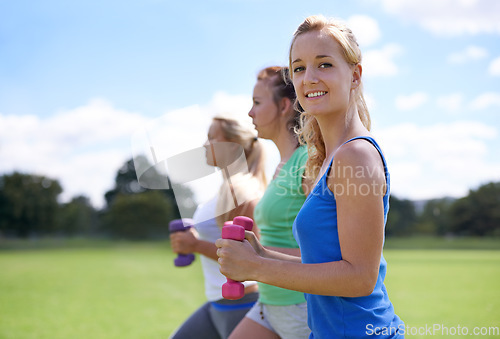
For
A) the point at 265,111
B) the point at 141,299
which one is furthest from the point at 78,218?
the point at 265,111

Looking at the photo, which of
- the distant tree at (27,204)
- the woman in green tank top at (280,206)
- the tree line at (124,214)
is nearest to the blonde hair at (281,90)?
the woman in green tank top at (280,206)

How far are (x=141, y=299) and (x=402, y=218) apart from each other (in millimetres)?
39801

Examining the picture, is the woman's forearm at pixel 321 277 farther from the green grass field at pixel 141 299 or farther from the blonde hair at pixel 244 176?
the green grass field at pixel 141 299

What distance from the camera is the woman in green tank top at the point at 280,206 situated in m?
2.33

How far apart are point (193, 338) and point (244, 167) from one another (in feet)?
4.05

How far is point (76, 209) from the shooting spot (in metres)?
57.1

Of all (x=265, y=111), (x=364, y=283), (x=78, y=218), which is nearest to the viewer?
(x=364, y=283)

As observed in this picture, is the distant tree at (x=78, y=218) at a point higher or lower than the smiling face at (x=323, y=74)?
higher

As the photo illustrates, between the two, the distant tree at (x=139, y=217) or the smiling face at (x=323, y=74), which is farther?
the distant tree at (x=139, y=217)

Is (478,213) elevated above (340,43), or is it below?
above

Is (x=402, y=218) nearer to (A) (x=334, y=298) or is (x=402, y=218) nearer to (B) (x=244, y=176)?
(B) (x=244, y=176)

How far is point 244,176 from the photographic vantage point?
9.64ft

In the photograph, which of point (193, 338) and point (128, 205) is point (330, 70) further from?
point (128, 205)

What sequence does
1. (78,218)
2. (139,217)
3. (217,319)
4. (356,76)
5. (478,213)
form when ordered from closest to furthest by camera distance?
(356,76) < (217,319) < (478,213) < (78,218) < (139,217)
